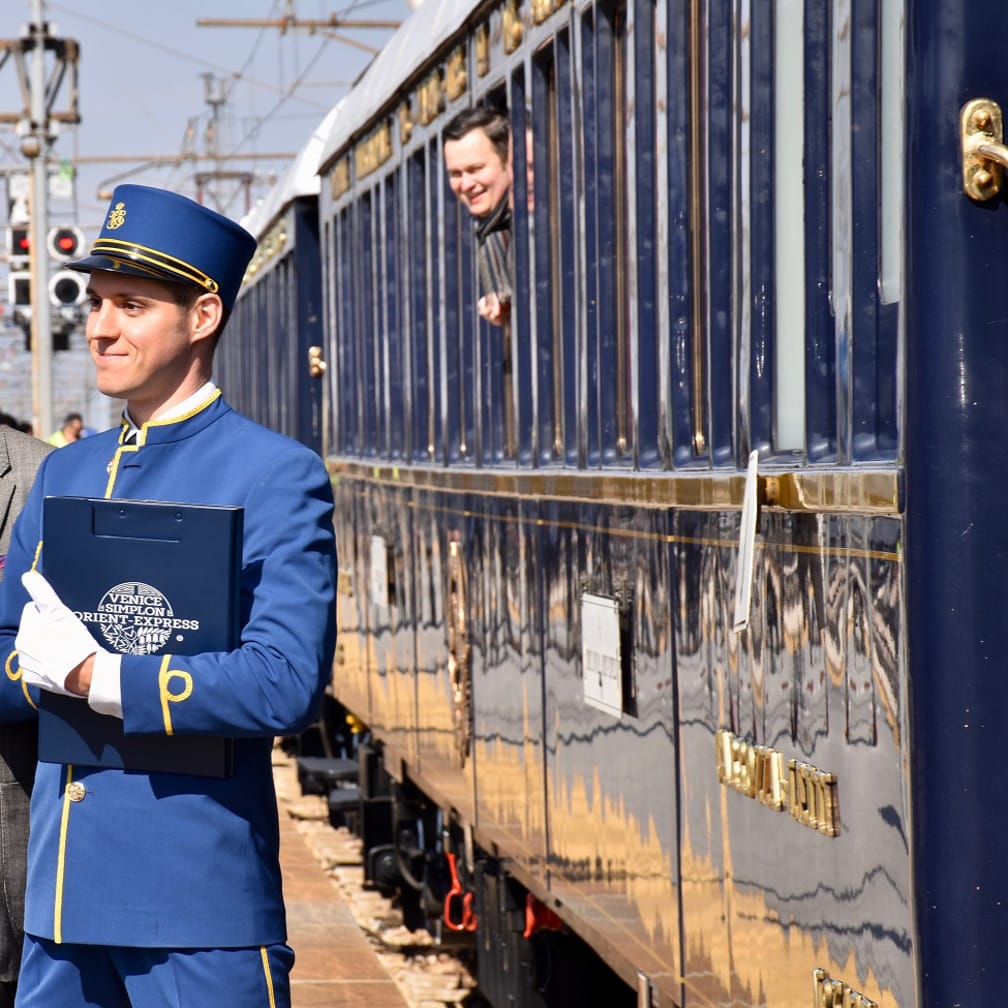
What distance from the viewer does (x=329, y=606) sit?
325 cm

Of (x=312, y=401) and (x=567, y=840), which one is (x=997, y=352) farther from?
(x=312, y=401)

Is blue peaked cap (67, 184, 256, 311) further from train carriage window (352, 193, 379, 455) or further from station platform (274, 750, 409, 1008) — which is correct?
train carriage window (352, 193, 379, 455)

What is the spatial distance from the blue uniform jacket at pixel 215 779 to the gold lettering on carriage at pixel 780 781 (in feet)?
2.36

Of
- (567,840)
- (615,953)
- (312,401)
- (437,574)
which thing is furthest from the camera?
(312,401)

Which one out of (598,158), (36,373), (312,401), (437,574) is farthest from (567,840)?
(36,373)

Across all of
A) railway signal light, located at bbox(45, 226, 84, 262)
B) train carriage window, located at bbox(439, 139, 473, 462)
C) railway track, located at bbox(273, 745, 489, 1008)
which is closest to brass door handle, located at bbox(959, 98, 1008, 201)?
train carriage window, located at bbox(439, 139, 473, 462)

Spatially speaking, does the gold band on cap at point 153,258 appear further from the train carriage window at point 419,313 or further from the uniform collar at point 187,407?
the train carriage window at point 419,313

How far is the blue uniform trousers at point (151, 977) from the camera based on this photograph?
3.18 m

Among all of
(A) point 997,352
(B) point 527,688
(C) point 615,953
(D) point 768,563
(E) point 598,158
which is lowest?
(C) point 615,953

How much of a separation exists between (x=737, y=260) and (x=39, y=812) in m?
1.41

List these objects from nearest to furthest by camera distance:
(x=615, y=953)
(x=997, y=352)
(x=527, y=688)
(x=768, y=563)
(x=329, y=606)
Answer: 1. (x=997, y=352)
2. (x=329, y=606)
3. (x=768, y=563)
4. (x=615, y=953)
5. (x=527, y=688)

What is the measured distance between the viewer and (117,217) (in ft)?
11.2

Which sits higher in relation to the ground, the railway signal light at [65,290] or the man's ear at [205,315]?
the railway signal light at [65,290]

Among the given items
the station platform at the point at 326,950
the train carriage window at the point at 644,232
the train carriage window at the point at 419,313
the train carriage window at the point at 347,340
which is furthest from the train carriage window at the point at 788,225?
the train carriage window at the point at 347,340
